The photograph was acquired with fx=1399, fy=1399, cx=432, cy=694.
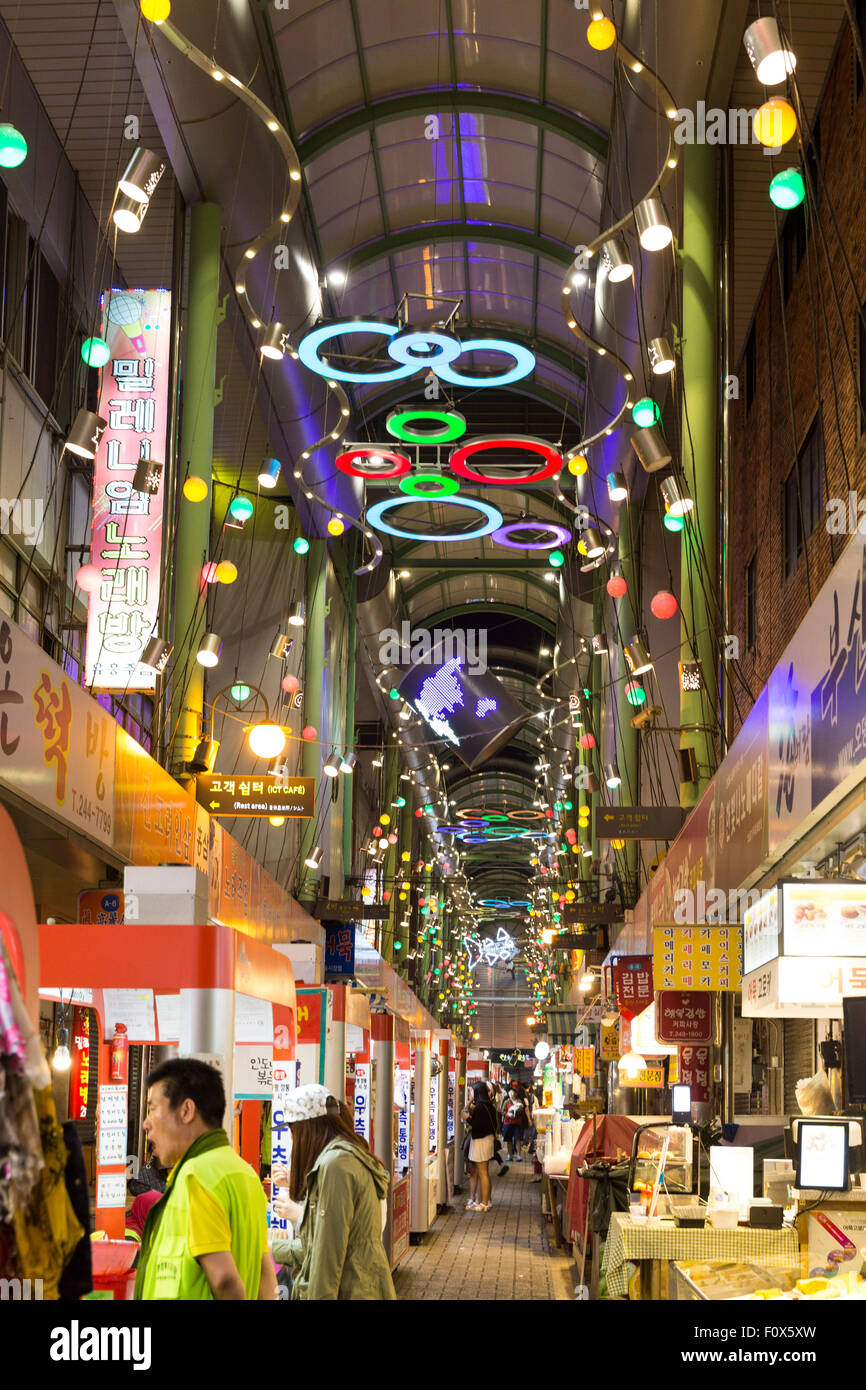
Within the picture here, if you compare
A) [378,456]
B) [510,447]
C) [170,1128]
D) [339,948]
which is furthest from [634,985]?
[170,1128]

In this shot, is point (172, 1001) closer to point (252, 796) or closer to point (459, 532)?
point (252, 796)

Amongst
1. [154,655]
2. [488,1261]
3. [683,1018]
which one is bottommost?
[488,1261]

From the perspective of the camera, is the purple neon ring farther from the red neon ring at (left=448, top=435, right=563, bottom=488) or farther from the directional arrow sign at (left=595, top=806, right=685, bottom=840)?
the directional arrow sign at (left=595, top=806, right=685, bottom=840)

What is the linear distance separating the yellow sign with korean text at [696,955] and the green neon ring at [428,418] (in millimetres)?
4738

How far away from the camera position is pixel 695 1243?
6.29 metres

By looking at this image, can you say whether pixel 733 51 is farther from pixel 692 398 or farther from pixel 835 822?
pixel 835 822

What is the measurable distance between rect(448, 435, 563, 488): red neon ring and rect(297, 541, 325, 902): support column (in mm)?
5104

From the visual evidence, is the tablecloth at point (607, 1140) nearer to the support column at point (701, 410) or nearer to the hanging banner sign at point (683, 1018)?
the hanging banner sign at point (683, 1018)

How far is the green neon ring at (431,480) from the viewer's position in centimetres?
1395

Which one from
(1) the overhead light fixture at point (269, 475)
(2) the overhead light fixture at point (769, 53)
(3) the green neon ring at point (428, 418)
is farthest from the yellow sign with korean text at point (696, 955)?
(2) the overhead light fixture at point (769, 53)

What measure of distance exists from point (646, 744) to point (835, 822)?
40.0 feet

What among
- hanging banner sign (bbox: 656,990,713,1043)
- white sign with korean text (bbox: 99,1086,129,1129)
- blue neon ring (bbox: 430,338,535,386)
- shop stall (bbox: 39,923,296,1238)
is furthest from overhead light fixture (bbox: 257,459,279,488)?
white sign with korean text (bbox: 99,1086,129,1129)

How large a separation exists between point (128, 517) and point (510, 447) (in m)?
4.19
